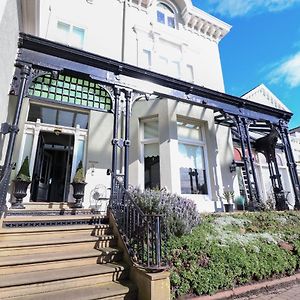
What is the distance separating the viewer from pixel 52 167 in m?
8.05

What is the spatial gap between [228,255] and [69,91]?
5955 mm

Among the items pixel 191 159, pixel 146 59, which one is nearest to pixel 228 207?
pixel 191 159

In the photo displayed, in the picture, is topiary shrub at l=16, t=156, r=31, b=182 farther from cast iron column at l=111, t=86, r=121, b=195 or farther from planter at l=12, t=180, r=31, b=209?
cast iron column at l=111, t=86, r=121, b=195

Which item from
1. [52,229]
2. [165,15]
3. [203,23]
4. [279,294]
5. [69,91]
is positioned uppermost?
[165,15]

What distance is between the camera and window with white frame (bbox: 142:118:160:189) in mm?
7555

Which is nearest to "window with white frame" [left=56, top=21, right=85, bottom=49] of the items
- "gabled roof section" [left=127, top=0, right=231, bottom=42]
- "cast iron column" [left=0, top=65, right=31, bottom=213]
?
"cast iron column" [left=0, top=65, right=31, bottom=213]

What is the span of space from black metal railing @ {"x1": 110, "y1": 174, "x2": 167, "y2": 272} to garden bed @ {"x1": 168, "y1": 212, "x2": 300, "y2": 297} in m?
0.38

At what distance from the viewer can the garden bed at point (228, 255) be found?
3285 mm

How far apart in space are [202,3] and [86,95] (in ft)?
29.5

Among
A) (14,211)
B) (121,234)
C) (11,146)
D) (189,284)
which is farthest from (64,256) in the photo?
(11,146)

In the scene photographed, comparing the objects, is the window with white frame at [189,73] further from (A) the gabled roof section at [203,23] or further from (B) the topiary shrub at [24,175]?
(B) the topiary shrub at [24,175]

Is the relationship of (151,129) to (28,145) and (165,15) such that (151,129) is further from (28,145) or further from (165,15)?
(165,15)

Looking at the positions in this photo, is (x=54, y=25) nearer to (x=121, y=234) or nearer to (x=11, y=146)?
(x=11, y=146)

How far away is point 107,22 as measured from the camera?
9.02 meters
